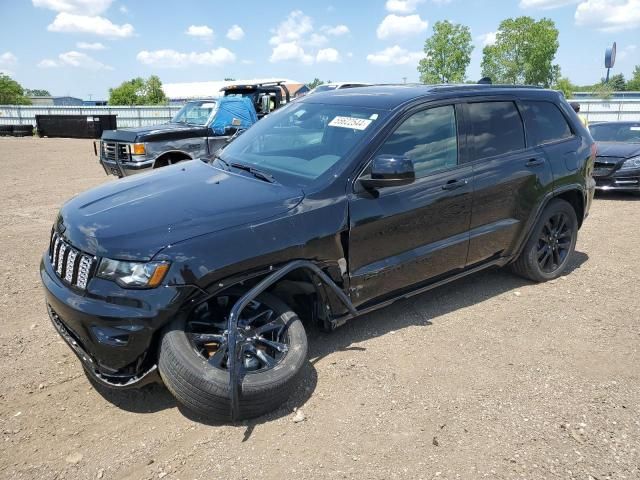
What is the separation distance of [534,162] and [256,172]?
8.14 feet

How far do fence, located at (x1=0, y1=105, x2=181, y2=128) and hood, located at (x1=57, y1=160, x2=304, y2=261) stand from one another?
27.3 metres

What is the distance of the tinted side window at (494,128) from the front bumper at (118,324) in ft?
8.81

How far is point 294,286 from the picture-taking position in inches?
133

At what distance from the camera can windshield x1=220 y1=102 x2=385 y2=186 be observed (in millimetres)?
3582

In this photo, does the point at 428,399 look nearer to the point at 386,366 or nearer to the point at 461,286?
the point at 386,366

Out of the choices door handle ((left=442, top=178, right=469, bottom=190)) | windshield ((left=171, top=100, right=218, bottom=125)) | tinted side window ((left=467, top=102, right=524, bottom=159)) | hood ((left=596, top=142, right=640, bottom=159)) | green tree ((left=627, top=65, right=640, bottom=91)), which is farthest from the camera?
green tree ((left=627, top=65, right=640, bottom=91))

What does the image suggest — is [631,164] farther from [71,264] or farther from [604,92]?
[604,92]

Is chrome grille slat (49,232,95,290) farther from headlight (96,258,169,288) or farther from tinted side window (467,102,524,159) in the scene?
tinted side window (467,102,524,159)

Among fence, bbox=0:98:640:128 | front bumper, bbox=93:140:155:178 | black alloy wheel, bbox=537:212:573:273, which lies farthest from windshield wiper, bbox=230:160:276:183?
fence, bbox=0:98:640:128

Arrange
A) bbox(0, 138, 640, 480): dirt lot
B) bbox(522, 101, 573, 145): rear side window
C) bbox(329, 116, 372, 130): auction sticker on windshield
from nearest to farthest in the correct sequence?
bbox(0, 138, 640, 480): dirt lot, bbox(329, 116, 372, 130): auction sticker on windshield, bbox(522, 101, 573, 145): rear side window

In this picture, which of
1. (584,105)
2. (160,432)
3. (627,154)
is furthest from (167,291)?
(584,105)

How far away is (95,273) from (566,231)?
14.1 feet

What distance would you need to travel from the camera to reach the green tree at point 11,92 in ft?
210

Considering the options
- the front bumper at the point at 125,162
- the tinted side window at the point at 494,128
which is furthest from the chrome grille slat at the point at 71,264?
the front bumper at the point at 125,162
